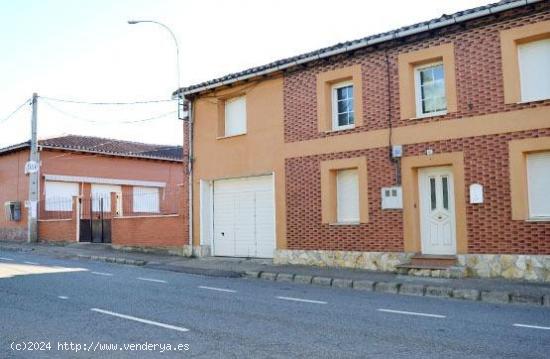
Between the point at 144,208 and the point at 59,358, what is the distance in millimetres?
19577

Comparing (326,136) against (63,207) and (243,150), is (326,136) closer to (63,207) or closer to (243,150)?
(243,150)

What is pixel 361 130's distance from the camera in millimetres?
14727

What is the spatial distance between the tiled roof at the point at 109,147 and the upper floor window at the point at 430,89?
66.6 ft

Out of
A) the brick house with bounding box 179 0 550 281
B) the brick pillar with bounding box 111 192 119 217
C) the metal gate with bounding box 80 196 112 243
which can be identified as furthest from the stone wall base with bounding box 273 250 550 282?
the metal gate with bounding box 80 196 112 243

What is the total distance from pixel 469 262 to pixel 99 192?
23350mm

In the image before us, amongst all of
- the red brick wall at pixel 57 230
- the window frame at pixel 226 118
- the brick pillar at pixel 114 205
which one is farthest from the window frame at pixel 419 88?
the red brick wall at pixel 57 230

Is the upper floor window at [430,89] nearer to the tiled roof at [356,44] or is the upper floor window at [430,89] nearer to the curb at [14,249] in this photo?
the tiled roof at [356,44]

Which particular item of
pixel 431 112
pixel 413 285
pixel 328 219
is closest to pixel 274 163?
pixel 328 219

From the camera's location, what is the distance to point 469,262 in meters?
12.7

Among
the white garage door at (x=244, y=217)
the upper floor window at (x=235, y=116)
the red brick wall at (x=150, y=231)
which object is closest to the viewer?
the white garage door at (x=244, y=217)

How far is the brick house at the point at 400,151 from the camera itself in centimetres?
1222

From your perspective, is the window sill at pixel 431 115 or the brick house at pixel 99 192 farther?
the brick house at pixel 99 192

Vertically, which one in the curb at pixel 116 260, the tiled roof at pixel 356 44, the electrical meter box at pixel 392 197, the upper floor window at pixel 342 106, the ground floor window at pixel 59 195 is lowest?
the curb at pixel 116 260

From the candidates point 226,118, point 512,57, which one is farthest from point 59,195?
point 512,57
